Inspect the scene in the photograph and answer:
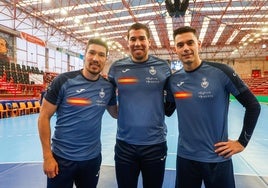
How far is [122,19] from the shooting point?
26891 mm

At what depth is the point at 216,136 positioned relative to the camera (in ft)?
8.02

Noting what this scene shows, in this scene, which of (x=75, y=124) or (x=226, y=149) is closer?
(x=226, y=149)

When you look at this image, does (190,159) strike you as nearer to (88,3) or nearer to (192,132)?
(192,132)

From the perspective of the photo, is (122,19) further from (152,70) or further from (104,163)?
(152,70)

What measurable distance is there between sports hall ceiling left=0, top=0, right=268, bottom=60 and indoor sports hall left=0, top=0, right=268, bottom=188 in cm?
9

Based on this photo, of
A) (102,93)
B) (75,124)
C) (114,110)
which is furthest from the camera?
(114,110)

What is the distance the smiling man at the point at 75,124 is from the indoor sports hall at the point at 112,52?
1.80 m

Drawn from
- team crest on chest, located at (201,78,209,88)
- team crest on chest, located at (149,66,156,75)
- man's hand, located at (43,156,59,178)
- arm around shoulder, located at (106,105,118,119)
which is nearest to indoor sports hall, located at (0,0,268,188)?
arm around shoulder, located at (106,105,118,119)

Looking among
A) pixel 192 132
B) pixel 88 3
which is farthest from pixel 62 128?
pixel 88 3

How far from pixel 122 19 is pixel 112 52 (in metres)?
17.2

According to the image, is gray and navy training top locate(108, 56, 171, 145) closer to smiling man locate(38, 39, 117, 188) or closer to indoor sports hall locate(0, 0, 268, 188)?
smiling man locate(38, 39, 117, 188)

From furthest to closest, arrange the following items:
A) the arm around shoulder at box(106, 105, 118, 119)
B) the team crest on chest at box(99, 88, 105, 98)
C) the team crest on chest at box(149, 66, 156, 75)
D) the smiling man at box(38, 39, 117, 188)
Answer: the arm around shoulder at box(106, 105, 118, 119) < the team crest on chest at box(149, 66, 156, 75) < the team crest on chest at box(99, 88, 105, 98) < the smiling man at box(38, 39, 117, 188)

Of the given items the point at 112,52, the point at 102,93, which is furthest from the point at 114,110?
the point at 112,52

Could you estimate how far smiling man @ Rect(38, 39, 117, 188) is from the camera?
2508mm
